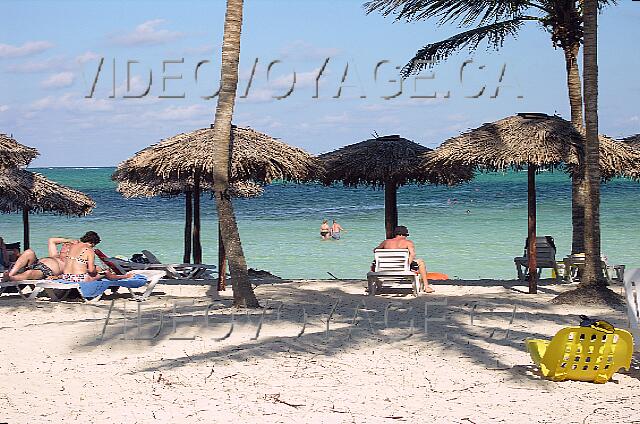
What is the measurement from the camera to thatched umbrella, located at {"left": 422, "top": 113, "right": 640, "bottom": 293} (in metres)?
11.5

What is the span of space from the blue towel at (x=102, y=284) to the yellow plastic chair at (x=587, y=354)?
5960mm

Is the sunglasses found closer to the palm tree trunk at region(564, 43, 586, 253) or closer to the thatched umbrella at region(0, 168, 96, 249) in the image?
the palm tree trunk at region(564, 43, 586, 253)

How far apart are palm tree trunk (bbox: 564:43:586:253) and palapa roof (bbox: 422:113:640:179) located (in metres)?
0.91

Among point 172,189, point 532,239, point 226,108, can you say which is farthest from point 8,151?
point 532,239

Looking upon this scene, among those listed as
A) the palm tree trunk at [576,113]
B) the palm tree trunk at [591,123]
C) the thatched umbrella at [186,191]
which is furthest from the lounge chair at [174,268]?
the palm tree trunk at [591,123]

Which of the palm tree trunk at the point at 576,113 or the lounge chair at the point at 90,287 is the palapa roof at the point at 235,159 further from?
the palm tree trunk at the point at 576,113

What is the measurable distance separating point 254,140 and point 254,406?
5887mm

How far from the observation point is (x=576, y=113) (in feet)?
44.3

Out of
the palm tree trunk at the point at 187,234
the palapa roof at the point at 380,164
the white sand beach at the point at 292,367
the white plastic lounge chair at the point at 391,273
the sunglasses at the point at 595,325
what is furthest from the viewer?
the palm tree trunk at the point at 187,234

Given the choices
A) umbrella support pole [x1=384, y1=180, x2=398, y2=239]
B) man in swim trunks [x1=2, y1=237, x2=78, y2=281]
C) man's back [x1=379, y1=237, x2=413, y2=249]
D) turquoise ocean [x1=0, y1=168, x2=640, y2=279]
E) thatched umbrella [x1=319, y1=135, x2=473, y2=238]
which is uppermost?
thatched umbrella [x1=319, y1=135, x2=473, y2=238]

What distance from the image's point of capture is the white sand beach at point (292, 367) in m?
6.05

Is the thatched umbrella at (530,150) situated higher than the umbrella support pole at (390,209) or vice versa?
the thatched umbrella at (530,150)

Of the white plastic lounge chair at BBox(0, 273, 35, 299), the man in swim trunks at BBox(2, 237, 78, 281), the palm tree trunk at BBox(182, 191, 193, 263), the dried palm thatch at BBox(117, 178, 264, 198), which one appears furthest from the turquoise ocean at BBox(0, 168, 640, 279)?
the white plastic lounge chair at BBox(0, 273, 35, 299)

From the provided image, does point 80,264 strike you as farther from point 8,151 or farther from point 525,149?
point 525,149
